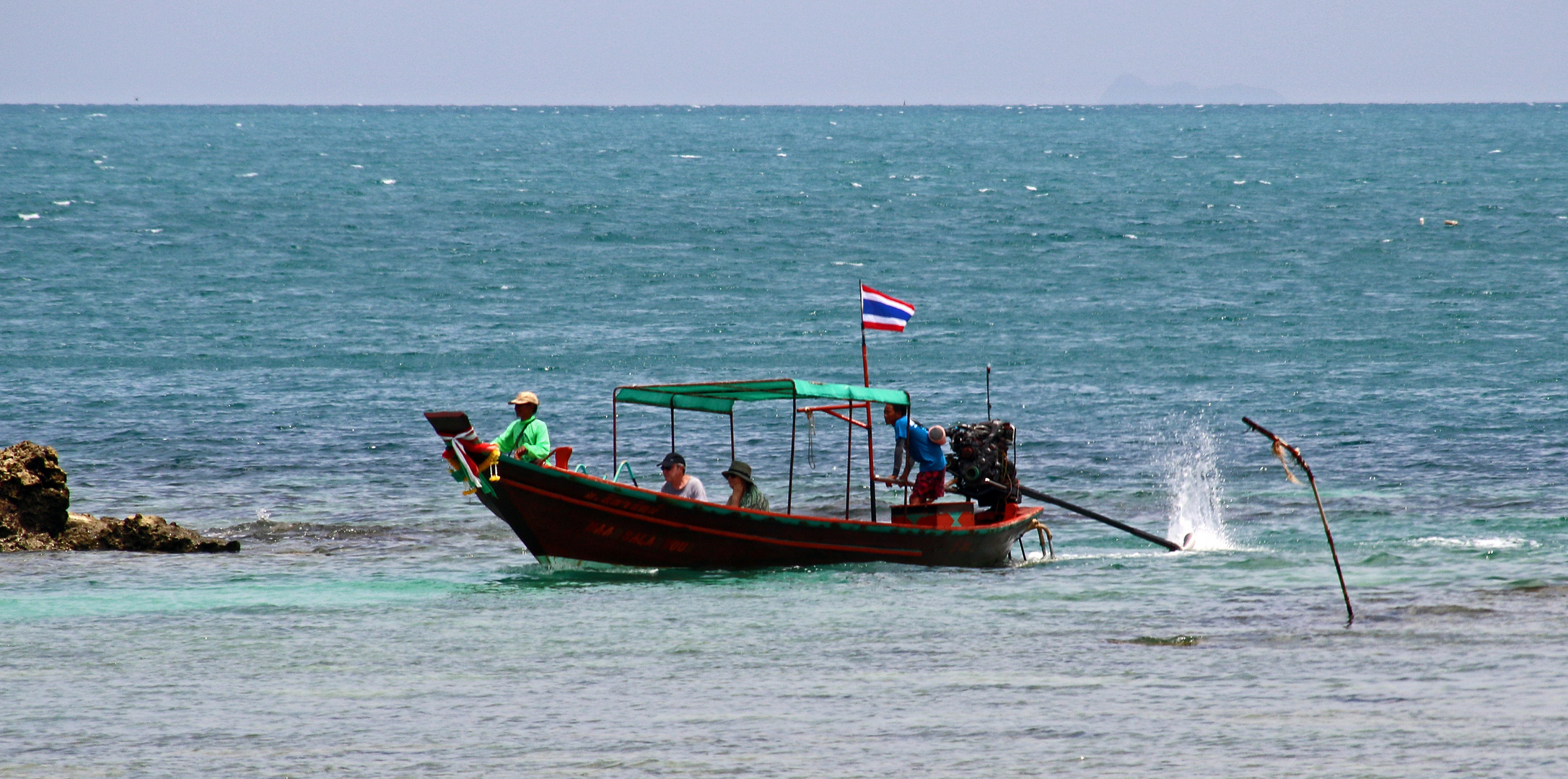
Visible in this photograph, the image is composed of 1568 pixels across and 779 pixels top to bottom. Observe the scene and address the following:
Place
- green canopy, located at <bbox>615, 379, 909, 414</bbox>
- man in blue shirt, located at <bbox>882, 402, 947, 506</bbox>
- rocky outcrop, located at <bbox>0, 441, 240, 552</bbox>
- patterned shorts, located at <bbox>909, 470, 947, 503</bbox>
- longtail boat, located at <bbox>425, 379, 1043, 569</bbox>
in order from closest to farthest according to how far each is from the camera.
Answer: longtail boat, located at <bbox>425, 379, 1043, 569</bbox>
green canopy, located at <bbox>615, 379, 909, 414</bbox>
man in blue shirt, located at <bbox>882, 402, 947, 506</bbox>
rocky outcrop, located at <bbox>0, 441, 240, 552</bbox>
patterned shorts, located at <bbox>909, 470, 947, 503</bbox>

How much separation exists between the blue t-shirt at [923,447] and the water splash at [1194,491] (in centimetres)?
370

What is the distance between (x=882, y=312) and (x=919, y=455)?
184 centimetres

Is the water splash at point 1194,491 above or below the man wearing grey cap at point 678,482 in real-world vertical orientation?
below

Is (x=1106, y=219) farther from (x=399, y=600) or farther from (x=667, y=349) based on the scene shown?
(x=399, y=600)

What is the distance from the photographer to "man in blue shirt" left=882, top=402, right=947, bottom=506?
18844mm

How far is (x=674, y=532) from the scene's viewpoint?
58.9 feet

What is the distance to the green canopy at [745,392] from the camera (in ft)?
58.5

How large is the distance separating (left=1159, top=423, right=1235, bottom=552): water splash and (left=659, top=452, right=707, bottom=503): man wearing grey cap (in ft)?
A: 21.6

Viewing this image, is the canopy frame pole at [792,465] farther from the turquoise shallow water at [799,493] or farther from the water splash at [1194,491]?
the water splash at [1194,491]

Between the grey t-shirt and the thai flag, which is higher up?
the thai flag

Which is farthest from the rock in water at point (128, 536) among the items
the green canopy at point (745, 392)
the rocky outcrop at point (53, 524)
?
the green canopy at point (745, 392)

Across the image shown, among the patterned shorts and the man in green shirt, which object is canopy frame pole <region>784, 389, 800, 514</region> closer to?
the patterned shorts

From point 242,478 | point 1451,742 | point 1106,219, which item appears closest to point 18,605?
point 242,478

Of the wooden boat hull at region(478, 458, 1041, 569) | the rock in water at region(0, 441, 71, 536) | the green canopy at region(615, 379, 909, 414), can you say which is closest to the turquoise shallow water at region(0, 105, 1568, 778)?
the wooden boat hull at region(478, 458, 1041, 569)
